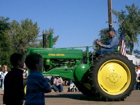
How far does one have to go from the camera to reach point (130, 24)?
4384cm

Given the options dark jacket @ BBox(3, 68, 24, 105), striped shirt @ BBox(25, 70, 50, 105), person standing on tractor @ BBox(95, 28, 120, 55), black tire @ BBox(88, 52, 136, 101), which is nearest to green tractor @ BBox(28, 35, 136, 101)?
black tire @ BBox(88, 52, 136, 101)

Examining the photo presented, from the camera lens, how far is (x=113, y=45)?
11.4 meters

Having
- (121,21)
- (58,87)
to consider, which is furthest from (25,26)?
(58,87)

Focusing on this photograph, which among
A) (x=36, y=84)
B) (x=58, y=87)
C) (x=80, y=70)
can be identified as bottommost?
(x=58, y=87)

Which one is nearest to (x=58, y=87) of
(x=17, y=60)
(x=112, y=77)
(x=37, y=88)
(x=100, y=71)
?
(x=100, y=71)

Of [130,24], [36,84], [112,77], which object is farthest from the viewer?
[130,24]

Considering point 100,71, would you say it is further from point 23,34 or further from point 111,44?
point 23,34

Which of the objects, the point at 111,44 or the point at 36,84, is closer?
the point at 36,84

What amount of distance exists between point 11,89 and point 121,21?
39.7m

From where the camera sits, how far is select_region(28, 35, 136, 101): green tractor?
1077cm

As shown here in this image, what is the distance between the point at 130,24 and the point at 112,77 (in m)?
33.9

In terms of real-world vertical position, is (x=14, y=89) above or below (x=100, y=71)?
below

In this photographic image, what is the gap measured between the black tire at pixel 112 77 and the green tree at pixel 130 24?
1291 inches

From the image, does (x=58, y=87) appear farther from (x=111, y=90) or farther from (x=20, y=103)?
(x=20, y=103)
